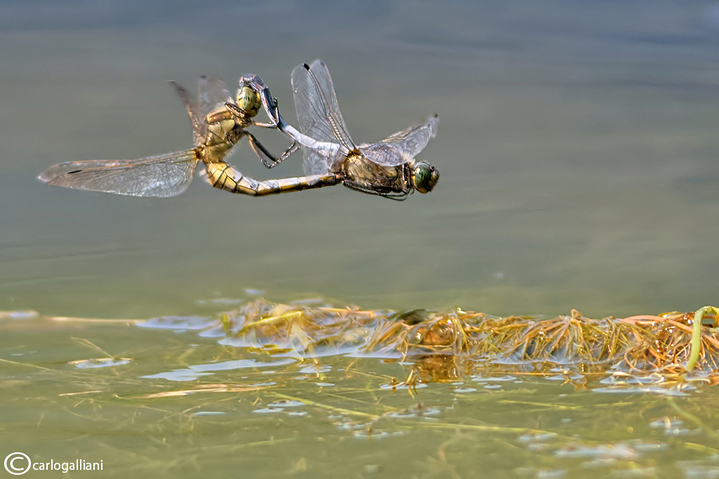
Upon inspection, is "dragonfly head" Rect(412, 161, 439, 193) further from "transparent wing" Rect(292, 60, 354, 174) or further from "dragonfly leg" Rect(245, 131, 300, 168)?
"dragonfly leg" Rect(245, 131, 300, 168)

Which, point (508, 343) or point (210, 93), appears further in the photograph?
point (508, 343)

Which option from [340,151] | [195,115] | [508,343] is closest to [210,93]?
[195,115]

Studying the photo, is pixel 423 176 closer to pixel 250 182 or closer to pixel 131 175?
pixel 250 182

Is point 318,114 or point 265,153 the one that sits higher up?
point 318,114

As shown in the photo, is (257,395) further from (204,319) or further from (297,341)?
(204,319)

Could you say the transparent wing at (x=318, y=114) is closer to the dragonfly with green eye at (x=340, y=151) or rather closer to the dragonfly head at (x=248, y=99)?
the dragonfly with green eye at (x=340, y=151)

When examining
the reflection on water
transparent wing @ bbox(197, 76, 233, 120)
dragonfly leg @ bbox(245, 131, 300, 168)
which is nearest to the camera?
the reflection on water

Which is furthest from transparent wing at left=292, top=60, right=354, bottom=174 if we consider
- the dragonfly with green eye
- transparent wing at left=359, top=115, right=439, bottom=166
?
Result: transparent wing at left=359, top=115, right=439, bottom=166
